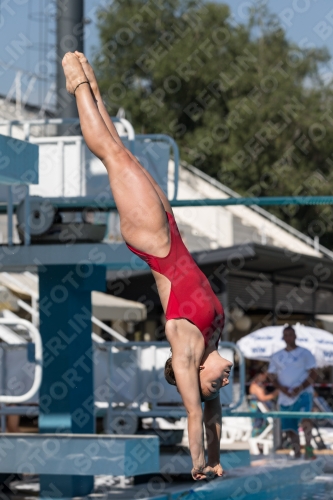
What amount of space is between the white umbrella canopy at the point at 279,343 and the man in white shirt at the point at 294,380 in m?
3.31

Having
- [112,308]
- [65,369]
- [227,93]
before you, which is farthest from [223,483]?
[227,93]

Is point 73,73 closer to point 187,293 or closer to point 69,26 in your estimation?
point 187,293

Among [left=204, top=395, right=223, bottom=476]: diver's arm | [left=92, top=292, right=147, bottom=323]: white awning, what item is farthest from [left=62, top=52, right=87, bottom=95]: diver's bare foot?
[left=92, top=292, right=147, bottom=323]: white awning

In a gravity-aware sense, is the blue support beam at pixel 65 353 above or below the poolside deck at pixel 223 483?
above

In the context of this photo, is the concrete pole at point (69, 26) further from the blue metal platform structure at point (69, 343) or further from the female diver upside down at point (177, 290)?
the female diver upside down at point (177, 290)

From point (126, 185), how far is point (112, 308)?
1005cm

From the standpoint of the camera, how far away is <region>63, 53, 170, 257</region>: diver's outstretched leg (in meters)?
4.84

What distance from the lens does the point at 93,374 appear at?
29.9 feet

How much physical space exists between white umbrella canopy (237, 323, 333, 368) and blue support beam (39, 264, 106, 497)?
5391 mm

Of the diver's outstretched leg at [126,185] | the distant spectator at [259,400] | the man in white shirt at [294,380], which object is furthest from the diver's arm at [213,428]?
the distant spectator at [259,400]

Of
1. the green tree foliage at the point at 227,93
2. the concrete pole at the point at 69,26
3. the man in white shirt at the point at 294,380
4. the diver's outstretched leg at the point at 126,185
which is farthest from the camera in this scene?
the green tree foliage at the point at 227,93

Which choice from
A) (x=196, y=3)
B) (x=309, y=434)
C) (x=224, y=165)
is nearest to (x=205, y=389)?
(x=309, y=434)

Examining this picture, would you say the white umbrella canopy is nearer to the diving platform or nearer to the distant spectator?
the distant spectator

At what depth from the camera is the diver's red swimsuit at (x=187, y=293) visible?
184 inches
